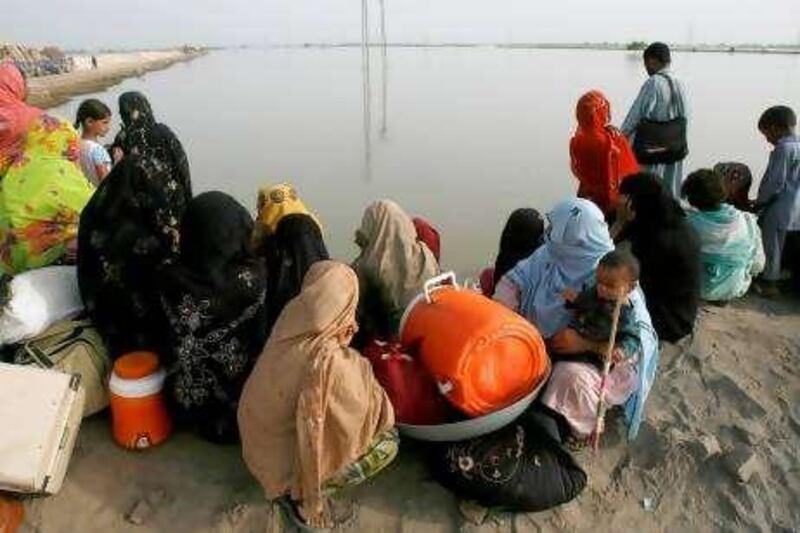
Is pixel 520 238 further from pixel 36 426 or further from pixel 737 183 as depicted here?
pixel 36 426

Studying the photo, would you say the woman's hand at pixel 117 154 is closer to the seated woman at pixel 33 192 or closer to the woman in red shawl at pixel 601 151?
the seated woman at pixel 33 192

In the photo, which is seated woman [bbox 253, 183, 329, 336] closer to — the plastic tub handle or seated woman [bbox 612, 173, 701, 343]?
the plastic tub handle

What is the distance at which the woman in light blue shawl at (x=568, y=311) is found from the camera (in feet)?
9.45

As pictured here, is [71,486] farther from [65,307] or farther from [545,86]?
[545,86]

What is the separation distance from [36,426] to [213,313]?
789 millimetres

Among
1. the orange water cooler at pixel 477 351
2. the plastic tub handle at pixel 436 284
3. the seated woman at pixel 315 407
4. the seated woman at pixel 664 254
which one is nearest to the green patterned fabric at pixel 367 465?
the seated woman at pixel 315 407

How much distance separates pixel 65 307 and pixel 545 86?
74.3 feet

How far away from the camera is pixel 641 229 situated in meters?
3.72

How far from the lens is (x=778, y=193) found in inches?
185

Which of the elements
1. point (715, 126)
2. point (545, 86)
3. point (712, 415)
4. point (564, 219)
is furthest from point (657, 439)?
point (545, 86)

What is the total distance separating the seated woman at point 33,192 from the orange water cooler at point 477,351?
2062mm

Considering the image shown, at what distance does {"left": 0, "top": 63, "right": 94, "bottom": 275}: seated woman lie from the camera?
356 cm

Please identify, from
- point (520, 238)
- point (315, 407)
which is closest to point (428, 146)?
point (520, 238)

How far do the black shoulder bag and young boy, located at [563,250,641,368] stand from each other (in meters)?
2.58
